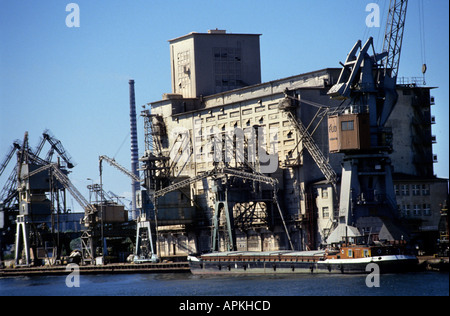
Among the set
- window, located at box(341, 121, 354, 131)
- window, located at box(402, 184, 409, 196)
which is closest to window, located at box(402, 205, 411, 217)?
window, located at box(402, 184, 409, 196)

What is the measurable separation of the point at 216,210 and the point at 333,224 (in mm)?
15846

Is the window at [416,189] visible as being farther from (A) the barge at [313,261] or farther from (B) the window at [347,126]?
(A) the barge at [313,261]

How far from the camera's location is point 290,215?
11850 centimetres

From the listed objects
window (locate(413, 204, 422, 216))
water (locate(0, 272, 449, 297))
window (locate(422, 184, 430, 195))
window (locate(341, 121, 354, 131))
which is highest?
window (locate(341, 121, 354, 131))

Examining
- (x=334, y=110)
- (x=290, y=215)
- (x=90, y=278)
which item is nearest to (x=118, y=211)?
(x=90, y=278)

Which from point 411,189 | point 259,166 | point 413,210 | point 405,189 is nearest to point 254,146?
point 259,166

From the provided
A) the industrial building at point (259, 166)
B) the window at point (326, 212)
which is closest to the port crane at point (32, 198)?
the industrial building at point (259, 166)

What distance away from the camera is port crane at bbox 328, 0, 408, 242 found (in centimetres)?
10206

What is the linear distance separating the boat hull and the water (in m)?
1.35

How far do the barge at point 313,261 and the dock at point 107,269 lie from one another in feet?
22.0

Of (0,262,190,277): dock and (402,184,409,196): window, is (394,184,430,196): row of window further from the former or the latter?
(0,262,190,277): dock

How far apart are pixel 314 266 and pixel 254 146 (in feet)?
82.5

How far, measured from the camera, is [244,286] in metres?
90.9

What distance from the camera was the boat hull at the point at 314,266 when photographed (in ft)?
305
